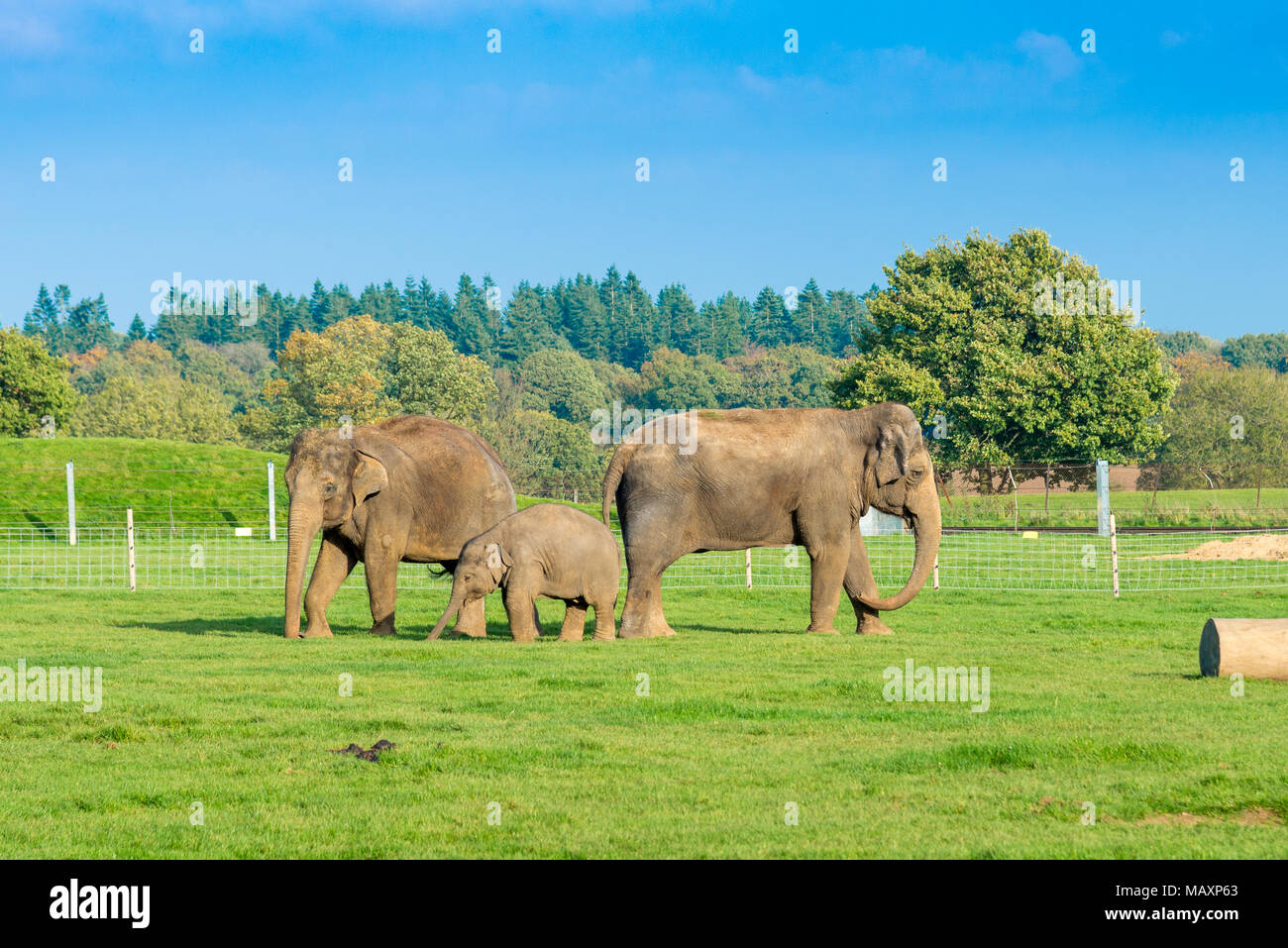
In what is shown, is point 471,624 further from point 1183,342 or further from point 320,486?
point 1183,342

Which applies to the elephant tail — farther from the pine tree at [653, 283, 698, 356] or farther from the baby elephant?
the pine tree at [653, 283, 698, 356]

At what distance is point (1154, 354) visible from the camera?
5916cm

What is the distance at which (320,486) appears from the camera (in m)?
16.6

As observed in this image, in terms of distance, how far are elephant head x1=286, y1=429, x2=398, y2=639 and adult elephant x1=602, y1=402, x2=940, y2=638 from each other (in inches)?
120

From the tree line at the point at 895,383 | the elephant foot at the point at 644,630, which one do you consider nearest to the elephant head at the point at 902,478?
the elephant foot at the point at 644,630

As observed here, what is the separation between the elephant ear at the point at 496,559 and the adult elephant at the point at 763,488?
5.60 feet

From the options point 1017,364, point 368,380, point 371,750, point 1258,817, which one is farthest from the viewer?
point 368,380

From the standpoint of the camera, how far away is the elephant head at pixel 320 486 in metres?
16.5

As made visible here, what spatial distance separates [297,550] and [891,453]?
294 inches

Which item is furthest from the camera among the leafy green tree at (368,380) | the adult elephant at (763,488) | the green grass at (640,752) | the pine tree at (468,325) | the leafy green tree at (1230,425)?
the pine tree at (468,325)

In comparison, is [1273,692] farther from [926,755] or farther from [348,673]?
[348,673]

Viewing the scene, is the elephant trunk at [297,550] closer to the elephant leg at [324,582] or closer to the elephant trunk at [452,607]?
the elephant leg at [324,582]

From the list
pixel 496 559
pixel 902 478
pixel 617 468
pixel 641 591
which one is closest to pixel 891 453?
pixel 902 478

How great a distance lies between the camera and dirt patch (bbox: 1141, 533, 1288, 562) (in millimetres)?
31494
